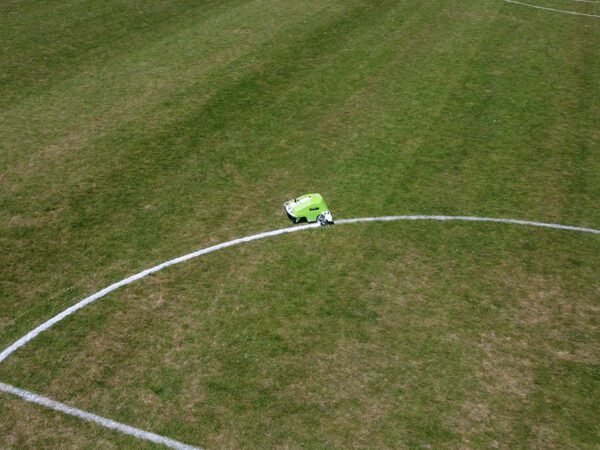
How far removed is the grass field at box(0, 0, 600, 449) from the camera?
9.40 meters

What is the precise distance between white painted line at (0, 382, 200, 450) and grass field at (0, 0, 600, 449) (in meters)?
0.11

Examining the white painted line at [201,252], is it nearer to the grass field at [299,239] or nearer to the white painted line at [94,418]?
the grass field at [299,239]

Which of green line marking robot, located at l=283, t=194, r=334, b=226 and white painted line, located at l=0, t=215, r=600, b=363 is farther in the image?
green line marking robot, located at l=283, t=194, r=334, b=226

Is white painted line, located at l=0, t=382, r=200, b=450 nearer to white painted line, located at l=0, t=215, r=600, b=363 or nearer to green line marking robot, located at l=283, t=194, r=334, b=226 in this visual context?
white painted line, located at l=0, t=215, r=600, b=363

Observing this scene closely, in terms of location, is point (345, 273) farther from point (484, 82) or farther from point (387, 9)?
point (387, 9)

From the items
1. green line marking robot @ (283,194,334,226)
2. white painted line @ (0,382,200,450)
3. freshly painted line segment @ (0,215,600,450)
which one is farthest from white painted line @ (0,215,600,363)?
Answer: white painted line @ (0,382,200,450)

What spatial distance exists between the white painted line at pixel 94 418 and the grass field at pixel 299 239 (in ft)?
0.37

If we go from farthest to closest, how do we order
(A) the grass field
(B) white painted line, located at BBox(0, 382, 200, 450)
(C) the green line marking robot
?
(C) the green line marking robot → (A) the grass field → (B) white painted line, located at BBox(0, 382, 200, 450)

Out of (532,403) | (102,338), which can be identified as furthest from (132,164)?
(532,403)

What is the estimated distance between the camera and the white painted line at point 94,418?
28.7 ft

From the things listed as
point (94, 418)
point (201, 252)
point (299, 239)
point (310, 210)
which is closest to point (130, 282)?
point (201, 252)

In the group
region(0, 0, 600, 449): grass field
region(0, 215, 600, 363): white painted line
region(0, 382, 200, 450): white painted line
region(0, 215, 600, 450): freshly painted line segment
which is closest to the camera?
region(0, 382, 200, 450): white painted line

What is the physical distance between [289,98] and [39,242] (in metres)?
8.77

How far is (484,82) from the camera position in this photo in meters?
20.0
